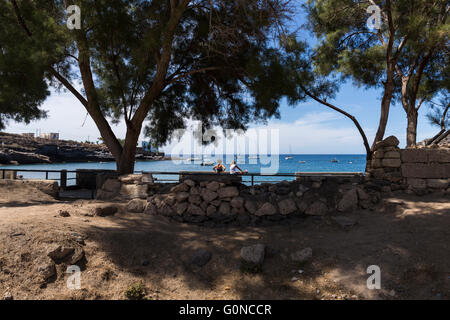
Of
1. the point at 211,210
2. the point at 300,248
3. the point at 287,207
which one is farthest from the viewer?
the point at 211,210

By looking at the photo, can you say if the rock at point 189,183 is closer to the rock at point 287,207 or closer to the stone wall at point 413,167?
the rock at point 287,207

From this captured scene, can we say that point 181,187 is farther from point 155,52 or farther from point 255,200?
point 155,52

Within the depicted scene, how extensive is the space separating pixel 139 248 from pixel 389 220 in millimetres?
4975

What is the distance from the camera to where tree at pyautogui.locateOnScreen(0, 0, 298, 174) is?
704 centimetres

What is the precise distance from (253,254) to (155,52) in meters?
6.59

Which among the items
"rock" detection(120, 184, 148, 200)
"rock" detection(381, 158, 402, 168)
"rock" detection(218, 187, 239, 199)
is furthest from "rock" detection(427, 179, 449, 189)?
"rock" detection(120, 184, 148, 200)

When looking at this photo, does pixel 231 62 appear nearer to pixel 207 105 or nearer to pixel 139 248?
pixel 207 105

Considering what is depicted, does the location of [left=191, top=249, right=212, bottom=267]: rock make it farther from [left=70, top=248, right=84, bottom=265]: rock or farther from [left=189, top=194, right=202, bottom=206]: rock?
[left=189, top=194, right=202, bottom=206]: rock

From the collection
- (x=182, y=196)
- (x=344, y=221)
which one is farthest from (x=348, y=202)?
(x=182, y=196)

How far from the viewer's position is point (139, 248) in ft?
15.8

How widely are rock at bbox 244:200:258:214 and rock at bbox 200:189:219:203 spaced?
30.4 inches

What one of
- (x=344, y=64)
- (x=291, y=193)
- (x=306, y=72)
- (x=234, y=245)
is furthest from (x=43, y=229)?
(x=344, y=64)

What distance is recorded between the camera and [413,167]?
6.52m

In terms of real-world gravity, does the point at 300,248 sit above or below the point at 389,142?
below
